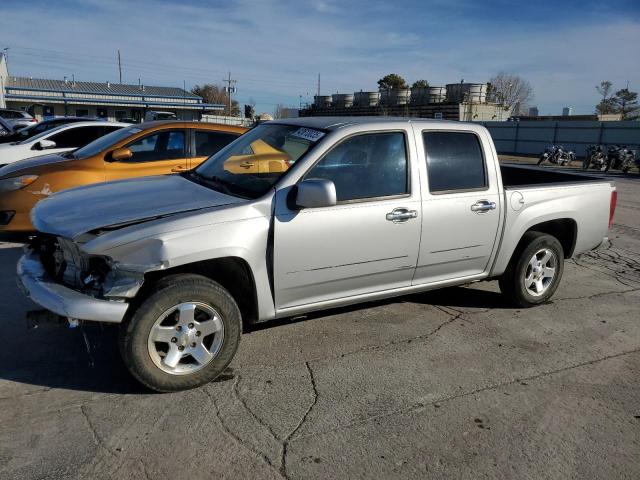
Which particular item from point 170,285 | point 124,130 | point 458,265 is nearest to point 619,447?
point 458,265

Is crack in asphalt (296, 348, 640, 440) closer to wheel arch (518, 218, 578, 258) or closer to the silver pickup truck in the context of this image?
the silver pickup truck

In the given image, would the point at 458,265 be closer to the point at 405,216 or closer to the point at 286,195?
the point at 405,216

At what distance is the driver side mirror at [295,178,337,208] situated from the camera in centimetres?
370

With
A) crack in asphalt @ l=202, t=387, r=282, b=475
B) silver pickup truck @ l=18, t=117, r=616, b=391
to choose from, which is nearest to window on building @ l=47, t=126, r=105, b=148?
silver pickup truck @ l=18, t=117, r=616, b=391

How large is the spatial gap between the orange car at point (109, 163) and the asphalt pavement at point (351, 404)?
1.97 m

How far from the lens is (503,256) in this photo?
508cm

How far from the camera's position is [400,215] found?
4.28m

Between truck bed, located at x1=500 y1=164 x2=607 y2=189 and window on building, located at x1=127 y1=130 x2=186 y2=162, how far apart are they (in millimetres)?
4309

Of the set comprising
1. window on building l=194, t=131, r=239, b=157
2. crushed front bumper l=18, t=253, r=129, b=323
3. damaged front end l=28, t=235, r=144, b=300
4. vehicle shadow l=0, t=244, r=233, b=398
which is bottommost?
vehicle shadow l=0, t=244, r=233, b=398

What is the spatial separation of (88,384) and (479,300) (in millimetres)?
3794

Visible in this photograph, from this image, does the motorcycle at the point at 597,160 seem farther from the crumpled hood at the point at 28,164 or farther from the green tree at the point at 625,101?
the green tree at the point at 625,101

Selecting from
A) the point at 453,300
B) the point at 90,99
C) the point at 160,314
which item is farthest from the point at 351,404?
the point at 90,99

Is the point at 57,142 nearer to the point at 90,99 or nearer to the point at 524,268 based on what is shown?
the point at 524,268

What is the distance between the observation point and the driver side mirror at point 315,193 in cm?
370
